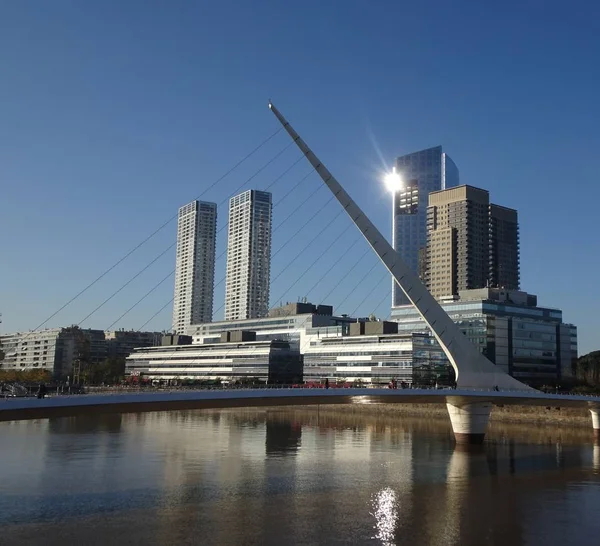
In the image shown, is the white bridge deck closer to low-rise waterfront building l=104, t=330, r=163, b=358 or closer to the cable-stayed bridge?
the cable-stayed bridge

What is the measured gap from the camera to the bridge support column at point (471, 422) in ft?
159

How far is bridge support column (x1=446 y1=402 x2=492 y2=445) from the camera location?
48.5 meters

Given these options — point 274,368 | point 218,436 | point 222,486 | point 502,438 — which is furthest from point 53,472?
point 274,368

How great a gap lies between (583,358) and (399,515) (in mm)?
84103

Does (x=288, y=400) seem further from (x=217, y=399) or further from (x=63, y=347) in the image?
(x=63, y=347)

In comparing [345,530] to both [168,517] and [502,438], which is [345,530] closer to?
[168,517]

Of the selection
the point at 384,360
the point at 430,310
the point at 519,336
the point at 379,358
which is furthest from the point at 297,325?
the point at 430,310

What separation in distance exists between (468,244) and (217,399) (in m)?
152

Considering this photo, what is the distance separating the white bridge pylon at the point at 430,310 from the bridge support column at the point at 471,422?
2812mm

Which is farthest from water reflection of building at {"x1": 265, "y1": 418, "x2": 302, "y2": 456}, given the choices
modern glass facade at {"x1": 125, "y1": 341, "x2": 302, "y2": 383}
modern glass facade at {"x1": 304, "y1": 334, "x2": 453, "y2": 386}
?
modern glass facade at {"x1": 125, "y1": 341, "x2": 302, "y2": 383}

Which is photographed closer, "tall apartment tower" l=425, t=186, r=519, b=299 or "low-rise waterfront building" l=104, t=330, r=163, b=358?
"low-rise waterfront building" l=104, t=330, r=163, b=358

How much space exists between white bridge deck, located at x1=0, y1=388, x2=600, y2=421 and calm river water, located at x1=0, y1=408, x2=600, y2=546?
3.28 metres

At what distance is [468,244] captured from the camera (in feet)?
570

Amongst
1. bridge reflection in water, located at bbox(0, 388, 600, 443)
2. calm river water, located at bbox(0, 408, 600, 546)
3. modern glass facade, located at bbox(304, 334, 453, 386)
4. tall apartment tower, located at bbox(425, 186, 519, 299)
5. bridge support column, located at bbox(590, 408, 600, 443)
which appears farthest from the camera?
tall apartment tower, located at bbox(425, 186, 519, 299)
